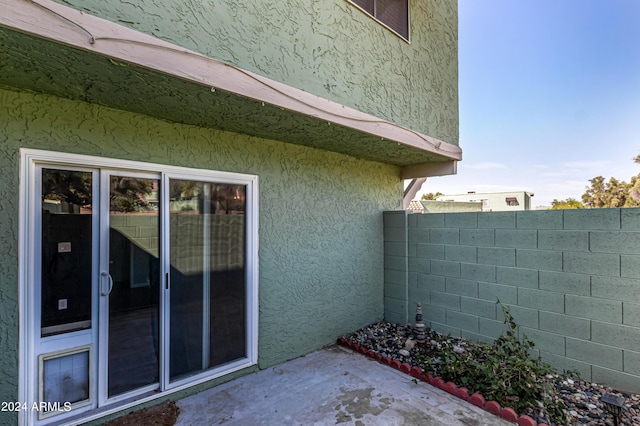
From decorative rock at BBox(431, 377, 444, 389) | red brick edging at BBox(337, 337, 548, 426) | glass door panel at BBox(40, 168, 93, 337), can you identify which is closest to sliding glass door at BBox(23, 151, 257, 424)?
glass door panel at BBox(40, 168, 93, 337)

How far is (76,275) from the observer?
3.72 meters

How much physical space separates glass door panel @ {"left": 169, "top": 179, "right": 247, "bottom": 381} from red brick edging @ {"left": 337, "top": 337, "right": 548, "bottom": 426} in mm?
2466

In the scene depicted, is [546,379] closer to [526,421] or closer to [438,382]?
[526,421]

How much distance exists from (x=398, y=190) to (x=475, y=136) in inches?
809

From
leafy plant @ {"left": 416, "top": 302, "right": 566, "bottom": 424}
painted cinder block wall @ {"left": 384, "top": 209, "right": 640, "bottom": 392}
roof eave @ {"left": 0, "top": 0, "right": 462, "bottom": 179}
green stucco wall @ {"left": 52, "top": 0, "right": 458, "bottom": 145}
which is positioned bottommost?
leafy plant @ {"left": 416, "top": 302, "right": 566, "bottom": 424}

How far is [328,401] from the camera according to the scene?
14.5ft

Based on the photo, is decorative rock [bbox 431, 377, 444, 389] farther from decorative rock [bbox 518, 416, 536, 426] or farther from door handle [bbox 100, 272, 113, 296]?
door handle [bbox 100, 272, 113, 296]

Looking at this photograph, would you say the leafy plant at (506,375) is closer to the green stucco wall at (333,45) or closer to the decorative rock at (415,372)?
the decorative rock at (415,372)

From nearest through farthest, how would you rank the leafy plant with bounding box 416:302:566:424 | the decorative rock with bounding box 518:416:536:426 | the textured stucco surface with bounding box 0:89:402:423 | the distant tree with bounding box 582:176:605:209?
the textured stucco surface with bounding box 0:89:402:423, the decorative rock with bounding box 518:416:536:426, the leafy plant with bounding box 416:302:566:424, the distant tree with bounding box 582:176:605:209

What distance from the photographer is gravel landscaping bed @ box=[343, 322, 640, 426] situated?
12.7 ft

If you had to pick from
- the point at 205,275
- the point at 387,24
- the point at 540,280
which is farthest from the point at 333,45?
the point at 540,280

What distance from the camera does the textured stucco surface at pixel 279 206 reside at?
130 inches

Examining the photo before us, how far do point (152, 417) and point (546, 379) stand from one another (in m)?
5.76

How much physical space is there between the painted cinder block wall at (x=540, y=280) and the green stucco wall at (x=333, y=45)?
93.7 inches
